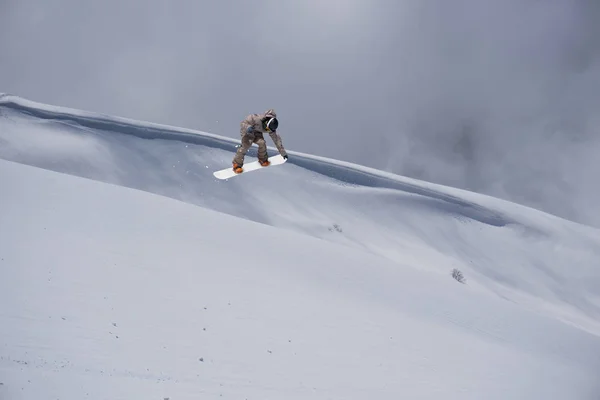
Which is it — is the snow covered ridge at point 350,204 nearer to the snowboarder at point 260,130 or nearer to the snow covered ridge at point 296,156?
the snow covered ridge at point 296,156

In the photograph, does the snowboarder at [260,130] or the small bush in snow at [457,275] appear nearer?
the snowboarder at [260,130]

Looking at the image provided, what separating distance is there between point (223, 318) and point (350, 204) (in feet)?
60.6

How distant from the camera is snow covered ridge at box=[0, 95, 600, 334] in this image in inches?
863

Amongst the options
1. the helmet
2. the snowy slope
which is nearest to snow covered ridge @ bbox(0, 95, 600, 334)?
the snowy slope

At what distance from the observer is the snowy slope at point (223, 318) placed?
7336 mm

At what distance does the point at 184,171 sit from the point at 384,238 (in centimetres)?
978

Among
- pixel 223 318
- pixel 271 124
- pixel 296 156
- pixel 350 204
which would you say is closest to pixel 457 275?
pixel 350 204

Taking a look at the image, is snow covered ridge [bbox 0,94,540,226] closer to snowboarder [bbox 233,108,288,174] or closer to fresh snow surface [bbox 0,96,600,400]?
fresh snow surface [bbox 0,96,600,400]

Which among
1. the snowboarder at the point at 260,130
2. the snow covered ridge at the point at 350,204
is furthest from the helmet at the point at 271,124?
the snow covered ridge at the point at 350,204

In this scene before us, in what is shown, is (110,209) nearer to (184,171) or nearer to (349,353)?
(349,353)

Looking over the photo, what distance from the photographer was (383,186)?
29.5 meters

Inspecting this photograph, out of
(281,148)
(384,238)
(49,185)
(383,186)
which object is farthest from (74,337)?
(383,186)

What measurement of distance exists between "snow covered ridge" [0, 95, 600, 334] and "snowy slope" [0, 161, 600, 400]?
6579 millimetres

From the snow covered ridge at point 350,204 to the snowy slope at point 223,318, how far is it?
21.6 feet
